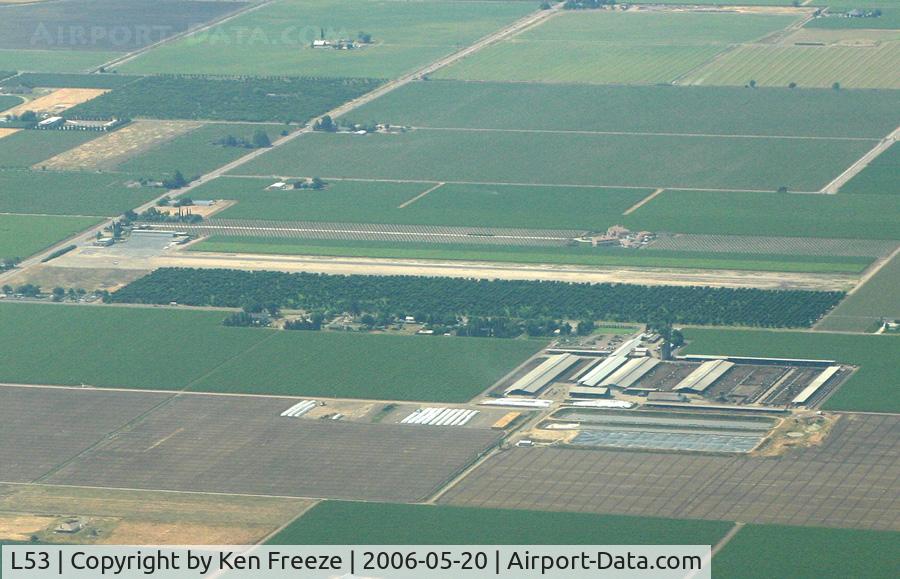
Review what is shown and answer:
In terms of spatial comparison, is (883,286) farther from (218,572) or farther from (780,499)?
(218,572)

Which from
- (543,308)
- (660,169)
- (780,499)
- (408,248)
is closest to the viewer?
(780,499)

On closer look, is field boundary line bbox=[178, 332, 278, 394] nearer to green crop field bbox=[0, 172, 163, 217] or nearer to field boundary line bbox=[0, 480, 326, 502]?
field boundary line bbox=[0, 480, 326, 502]

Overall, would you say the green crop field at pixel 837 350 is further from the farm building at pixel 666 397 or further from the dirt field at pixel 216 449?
the dirt field at pixel 216 449

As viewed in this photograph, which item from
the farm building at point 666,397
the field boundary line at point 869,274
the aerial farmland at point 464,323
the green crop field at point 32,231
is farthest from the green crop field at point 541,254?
the farm building at point 666,397

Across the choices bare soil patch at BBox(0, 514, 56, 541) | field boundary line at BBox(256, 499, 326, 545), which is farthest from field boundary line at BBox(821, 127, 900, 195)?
bare soil patch at BBox(0, 514, 56, 541)

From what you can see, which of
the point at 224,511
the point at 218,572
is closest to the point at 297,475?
the point at 224,511

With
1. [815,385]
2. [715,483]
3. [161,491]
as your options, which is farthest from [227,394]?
[815,385]
